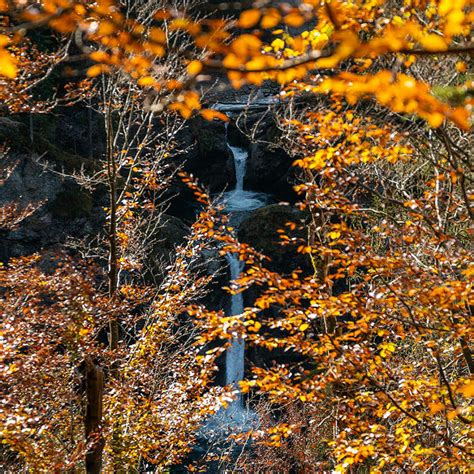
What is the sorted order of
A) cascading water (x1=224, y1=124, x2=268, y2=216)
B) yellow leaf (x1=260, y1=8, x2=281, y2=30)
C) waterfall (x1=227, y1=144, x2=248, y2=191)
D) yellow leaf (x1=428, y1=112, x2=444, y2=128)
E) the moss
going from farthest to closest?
1. waterfall (x1=227, y1=144, x2=248, y2=191)
2. cascading water (x1=224, y1=124, x2=268, y2=216)
3. the moss
4. yellow leaf (x1=260, y1=8, x2=281, y2=30)
5. yellow leaf (x1=428, y1=112, x2=444, y2=128)

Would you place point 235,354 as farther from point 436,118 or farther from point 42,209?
point 436,118

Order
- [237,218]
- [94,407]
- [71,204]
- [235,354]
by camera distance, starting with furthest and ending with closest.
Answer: [237,218] < [235,354] < [71,204] < [94,407]

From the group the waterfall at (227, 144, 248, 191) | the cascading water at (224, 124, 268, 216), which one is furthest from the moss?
the waterfall at (227, 144, 248, 191)

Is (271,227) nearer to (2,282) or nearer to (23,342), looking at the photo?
(2,282)

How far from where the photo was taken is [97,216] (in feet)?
64.5

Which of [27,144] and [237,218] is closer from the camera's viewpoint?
[27,144]

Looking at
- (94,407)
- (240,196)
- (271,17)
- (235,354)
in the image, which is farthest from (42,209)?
(271,17)

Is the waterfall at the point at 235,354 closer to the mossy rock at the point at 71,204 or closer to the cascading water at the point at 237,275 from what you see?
the cascading water at the point at 237,275

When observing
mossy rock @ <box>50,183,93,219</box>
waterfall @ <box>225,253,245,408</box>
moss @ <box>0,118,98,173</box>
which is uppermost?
moss @ <box>0,118,98,173</box>

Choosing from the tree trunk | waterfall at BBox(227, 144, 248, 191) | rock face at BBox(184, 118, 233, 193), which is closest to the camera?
the tree trunk

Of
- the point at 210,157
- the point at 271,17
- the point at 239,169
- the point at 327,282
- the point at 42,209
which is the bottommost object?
the point at 239,169

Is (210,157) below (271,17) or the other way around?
below

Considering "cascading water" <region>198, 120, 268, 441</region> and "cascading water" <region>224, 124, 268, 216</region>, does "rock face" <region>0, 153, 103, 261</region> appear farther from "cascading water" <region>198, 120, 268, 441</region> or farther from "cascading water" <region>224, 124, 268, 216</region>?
"cascading water" <region>224, 124, 268, 216</region>

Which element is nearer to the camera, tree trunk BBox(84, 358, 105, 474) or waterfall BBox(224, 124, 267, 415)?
tree trunk BBox(84, 358, 105, 474)
